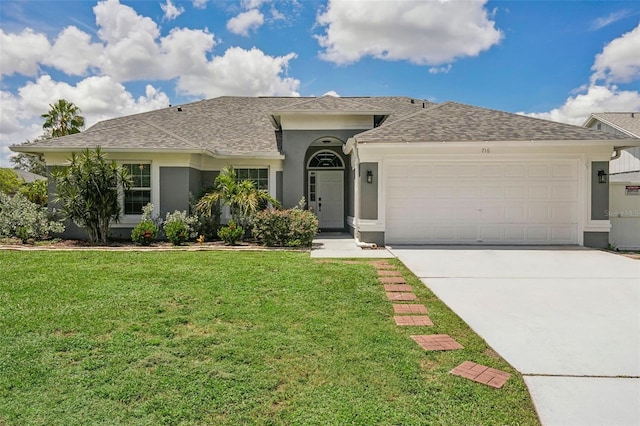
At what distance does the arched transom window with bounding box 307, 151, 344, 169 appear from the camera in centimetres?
1631

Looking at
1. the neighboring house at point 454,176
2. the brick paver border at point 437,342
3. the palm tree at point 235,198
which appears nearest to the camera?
the brick paver border at point 437,342

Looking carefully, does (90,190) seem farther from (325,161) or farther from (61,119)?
(61,119)

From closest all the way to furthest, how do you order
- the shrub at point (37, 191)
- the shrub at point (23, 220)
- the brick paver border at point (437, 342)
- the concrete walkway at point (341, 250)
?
the brick paver border at point (437, 342) → the concrete walkway at point (341, 250) → the shrub at point (23, 220) → the shrub at point (37, 191)

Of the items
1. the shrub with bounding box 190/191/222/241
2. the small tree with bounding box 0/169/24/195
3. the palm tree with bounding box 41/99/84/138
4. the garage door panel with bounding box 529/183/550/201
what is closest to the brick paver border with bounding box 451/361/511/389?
the garage door panel with bounding box 529/183/550/201

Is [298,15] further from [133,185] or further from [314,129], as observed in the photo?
[133,185]

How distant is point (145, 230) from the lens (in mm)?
11656

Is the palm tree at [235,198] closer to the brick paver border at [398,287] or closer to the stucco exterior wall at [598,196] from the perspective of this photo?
the brick paver border at [398,287]

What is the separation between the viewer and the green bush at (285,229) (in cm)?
1130

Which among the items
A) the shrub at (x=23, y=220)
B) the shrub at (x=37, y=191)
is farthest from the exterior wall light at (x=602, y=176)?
the shrub at (x=37, y=191)

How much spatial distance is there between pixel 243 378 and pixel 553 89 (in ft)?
72.3

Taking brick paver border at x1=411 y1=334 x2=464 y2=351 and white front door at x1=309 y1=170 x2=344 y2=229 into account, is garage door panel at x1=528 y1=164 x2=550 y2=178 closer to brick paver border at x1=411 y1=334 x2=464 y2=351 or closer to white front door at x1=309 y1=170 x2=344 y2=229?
white front door at x1=309 y1=170 x2=344 y2=229

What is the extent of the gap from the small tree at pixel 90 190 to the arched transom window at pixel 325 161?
7.46 metres

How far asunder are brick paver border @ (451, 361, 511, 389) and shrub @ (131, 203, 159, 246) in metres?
10.4

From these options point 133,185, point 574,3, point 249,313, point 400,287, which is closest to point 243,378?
point 249,313
